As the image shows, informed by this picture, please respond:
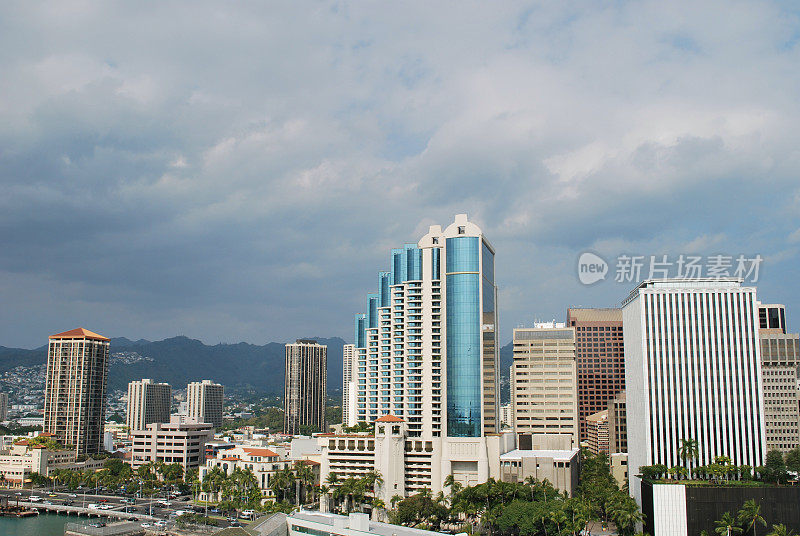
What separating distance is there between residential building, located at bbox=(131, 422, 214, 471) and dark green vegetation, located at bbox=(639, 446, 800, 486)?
101 m

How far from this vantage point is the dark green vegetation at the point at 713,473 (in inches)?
2876

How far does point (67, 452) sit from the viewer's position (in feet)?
488

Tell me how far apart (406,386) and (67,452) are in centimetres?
8325

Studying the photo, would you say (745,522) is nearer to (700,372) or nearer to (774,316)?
(700,372)

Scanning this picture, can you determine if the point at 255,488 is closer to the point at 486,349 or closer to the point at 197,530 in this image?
the point at 197,530

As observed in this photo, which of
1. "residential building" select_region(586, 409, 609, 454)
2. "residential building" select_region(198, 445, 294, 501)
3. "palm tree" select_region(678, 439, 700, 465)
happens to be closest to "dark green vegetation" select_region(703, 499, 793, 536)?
"palm tree" select_region(678, 439, 700, 465)

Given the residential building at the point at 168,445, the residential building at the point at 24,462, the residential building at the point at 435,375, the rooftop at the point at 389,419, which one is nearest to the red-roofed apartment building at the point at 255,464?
the residential building at the point at 435,375

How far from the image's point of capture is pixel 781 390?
132000mm

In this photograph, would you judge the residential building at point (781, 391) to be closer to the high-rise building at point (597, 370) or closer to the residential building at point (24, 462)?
the high-rise building at point (597, 370)

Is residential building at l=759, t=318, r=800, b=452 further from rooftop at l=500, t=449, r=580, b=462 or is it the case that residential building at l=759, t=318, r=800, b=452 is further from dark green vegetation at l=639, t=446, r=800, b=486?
dark green vegetation at l=639, t=446, r=800, b=486

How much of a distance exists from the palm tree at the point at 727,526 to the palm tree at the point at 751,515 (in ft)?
2.94

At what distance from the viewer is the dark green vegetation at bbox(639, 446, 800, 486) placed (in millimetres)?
Answer: 73062

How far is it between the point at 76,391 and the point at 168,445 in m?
34.4

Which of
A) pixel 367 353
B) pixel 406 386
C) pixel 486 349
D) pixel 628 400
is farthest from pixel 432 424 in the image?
pixel 628 400
